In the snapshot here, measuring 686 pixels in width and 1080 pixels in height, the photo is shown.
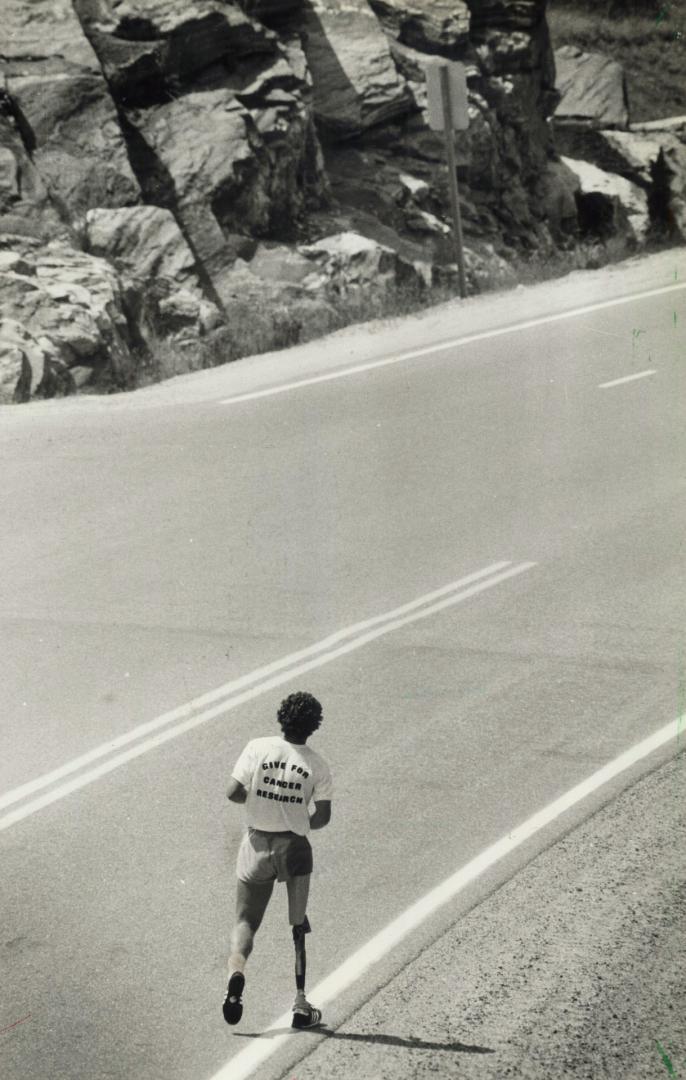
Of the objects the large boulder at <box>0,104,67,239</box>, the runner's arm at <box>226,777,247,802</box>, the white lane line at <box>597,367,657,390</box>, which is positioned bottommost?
the white lane line at <box>597,367,657,390</box>

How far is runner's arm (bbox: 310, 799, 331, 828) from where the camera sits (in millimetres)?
5133

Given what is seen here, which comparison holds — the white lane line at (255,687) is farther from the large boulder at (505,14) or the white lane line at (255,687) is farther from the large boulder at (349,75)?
the large boulder at (505,14)

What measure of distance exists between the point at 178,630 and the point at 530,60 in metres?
24.5

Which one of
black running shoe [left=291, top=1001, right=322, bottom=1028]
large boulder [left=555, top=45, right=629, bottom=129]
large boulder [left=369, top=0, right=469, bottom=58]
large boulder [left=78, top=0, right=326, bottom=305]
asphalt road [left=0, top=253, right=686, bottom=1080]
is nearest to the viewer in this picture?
black running shoe [left=291, top=1001, right=322, bottom=1028]

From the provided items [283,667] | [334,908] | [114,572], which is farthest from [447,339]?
[334,908]

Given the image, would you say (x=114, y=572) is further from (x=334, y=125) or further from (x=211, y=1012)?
(x=334, y=125)

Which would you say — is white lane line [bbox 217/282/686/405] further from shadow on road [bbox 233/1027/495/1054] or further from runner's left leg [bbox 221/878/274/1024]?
runner's left leg [bbox 221/878/274/1024]

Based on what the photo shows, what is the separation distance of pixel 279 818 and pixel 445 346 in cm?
1457

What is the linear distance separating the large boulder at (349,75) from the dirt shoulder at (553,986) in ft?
75.3

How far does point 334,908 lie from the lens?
6.73 metres

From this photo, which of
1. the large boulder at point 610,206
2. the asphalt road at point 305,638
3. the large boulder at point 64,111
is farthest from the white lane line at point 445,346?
the large boulder at point 610,206

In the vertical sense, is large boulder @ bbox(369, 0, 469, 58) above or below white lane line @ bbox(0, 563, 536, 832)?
above

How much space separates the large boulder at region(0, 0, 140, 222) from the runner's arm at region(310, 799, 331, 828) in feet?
59.0

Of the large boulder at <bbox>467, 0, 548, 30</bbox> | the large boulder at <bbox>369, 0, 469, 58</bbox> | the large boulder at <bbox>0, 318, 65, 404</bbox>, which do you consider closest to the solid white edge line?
the large boulder at <bbox>0, 318, 65, 404</bbox>
